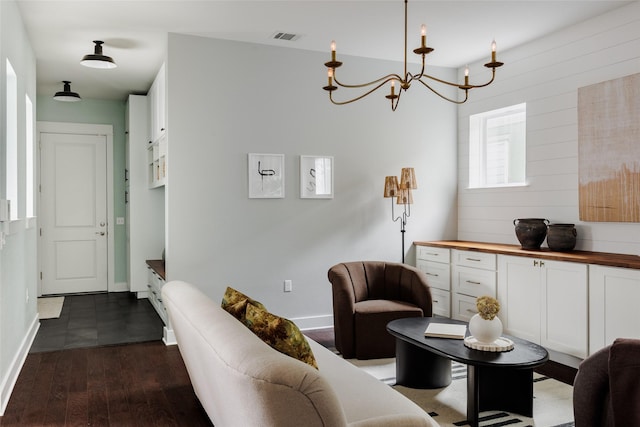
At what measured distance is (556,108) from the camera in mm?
4582

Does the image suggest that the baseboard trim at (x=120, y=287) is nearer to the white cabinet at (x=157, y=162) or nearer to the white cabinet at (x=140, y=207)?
the white cabinet at (x=140, y=207)

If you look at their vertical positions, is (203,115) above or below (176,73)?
below

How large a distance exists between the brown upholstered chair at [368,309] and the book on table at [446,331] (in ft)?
2.20

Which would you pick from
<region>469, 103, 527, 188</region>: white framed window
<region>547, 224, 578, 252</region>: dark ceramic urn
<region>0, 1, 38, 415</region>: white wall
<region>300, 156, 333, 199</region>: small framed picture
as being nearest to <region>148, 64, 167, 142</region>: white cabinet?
<region>0, 1, 38, 415</region>: white wall

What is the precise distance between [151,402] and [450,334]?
6.17 feet

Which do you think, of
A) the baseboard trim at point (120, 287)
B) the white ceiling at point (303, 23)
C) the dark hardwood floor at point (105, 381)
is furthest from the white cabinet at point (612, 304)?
the baseboard trim at point (120, 287)

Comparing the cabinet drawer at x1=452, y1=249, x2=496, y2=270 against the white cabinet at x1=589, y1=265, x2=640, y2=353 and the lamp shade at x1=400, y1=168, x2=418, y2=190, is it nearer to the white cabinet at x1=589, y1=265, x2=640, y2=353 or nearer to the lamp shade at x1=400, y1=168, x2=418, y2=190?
the lamp shade at x1=400, y1=168, x2=418, y2=190

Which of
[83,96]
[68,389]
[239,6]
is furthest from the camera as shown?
[83,96]

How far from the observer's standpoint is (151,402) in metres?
3.23

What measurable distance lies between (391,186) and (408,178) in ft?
0.61

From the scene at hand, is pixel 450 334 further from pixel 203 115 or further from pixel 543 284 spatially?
pixel 203 115

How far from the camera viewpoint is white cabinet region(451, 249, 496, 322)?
4.60m

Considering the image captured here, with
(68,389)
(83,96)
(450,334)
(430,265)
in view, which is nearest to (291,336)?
(450,334)

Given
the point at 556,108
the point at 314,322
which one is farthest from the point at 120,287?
the point at 556,108
